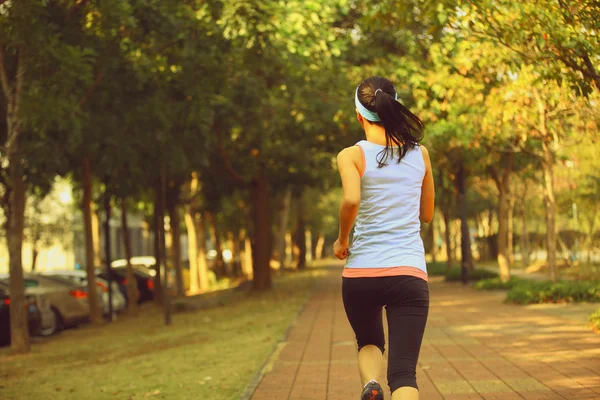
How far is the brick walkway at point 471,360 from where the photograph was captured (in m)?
7.18

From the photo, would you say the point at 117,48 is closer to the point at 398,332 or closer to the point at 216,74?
the point at 216,74

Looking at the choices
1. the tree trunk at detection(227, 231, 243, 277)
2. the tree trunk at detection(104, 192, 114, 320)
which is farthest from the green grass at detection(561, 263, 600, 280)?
the tree trunk at detection(227, 231, 243, 277)

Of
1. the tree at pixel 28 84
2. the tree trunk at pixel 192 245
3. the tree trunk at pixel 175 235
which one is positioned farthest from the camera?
the tree trunk at pixel 192 245

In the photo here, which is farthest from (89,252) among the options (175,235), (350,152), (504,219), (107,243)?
(350,152)

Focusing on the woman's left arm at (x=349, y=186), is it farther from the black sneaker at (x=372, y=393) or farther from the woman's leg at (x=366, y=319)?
the black sneaker at (x=372, y=393)

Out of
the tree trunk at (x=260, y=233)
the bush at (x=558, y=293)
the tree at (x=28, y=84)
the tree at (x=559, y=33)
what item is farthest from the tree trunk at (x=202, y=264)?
the tree at (x=559, y=33)

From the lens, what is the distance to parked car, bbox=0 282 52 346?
1524 cm

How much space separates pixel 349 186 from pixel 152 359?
759 cm

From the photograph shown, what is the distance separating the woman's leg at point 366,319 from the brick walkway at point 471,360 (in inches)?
113

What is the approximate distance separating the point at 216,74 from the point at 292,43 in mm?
1808

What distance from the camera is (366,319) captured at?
409 cm

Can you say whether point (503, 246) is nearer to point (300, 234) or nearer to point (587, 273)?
point (587, 273)

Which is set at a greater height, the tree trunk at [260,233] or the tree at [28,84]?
the tree at [28,84]

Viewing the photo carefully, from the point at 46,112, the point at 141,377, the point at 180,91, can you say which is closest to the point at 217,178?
the point at 180,91
